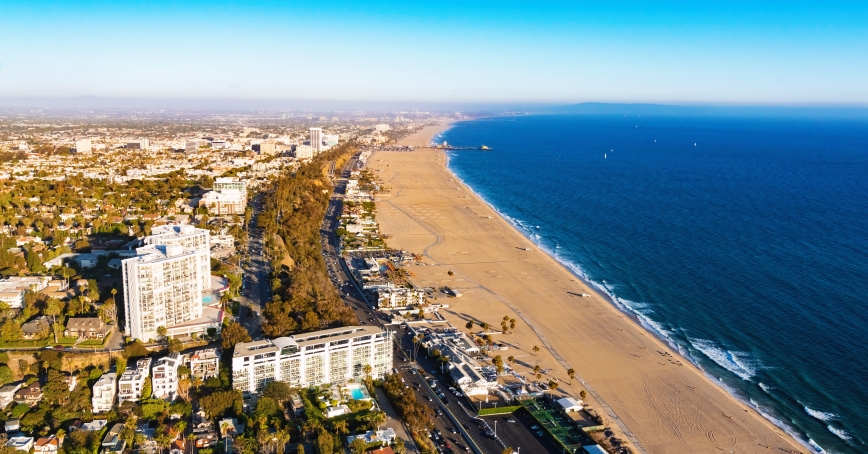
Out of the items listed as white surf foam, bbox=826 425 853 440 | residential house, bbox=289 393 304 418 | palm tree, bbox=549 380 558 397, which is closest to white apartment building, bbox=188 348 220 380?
residential house, bbox=289 393 304 418

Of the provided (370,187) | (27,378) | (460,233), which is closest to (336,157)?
(370,187)

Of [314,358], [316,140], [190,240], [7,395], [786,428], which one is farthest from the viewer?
[316,140]

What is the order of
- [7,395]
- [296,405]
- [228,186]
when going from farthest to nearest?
1. [228,186]
2. [296,405]
3. [7,395]

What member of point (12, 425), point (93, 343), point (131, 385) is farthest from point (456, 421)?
point (93, 343)

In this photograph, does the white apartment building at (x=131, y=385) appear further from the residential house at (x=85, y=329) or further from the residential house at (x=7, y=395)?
the residential house at (x=85, y=329)

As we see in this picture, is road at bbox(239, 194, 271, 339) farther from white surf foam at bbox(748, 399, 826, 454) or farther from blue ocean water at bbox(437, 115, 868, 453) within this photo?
white surf foam at bbox(748, 399, 826, 454)

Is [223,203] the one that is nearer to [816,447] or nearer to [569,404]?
[569,404]

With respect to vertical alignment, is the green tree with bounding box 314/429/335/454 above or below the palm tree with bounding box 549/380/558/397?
above

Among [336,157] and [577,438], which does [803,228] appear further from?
[336,157]
